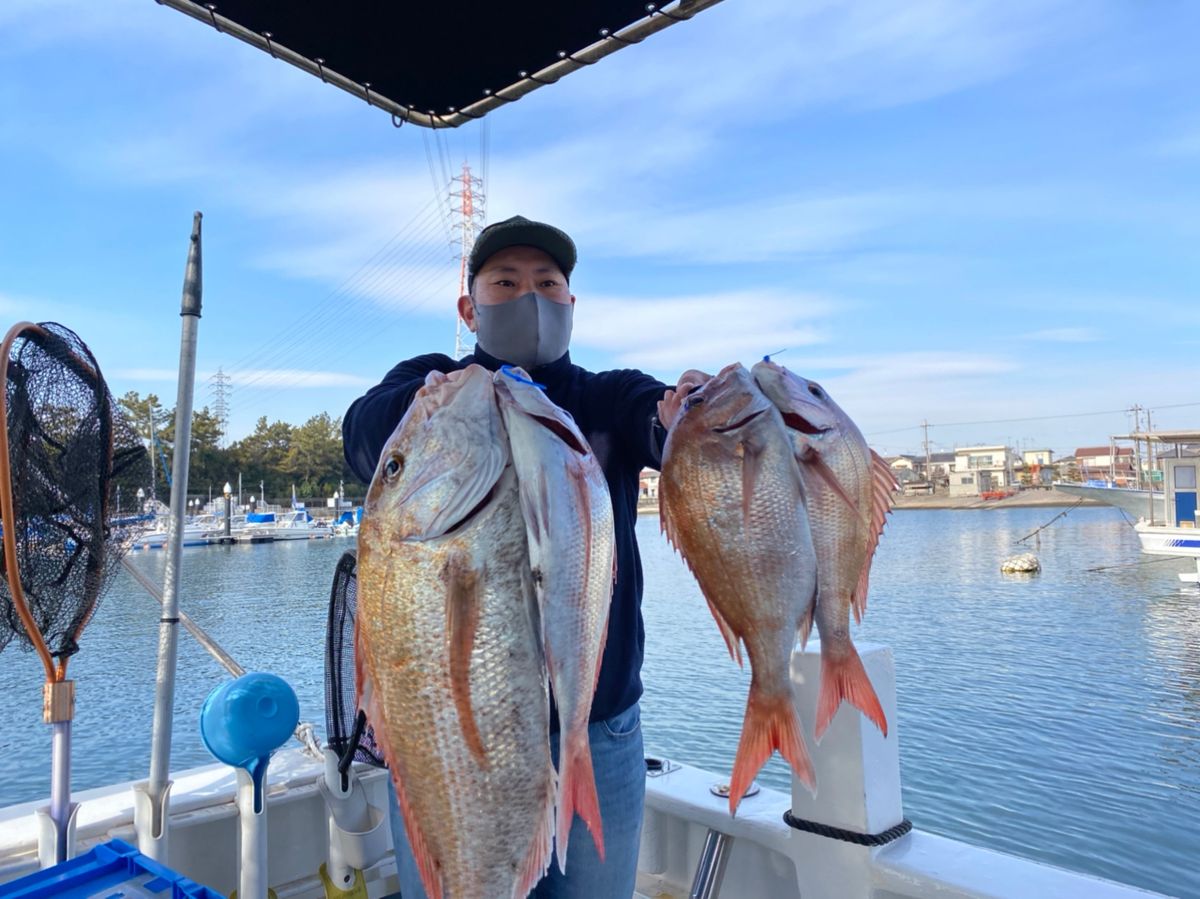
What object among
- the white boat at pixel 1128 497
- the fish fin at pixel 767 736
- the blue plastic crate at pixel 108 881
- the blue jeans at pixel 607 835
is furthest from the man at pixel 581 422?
the white boat at pixel 1128 497

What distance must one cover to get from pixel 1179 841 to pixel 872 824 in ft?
28.4

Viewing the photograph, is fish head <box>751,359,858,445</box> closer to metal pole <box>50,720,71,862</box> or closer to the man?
the man

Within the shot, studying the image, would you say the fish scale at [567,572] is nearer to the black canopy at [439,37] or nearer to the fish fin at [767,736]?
the fish fin at [767,736]

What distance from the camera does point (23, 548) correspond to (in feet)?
9.21

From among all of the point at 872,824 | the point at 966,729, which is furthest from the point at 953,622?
the point at 872,824

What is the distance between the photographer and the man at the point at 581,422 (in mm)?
1856

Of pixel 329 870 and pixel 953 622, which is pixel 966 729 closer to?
pixel 953 622

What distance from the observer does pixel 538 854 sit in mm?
1236

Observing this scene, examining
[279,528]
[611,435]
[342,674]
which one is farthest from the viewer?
Answer: [279,528]

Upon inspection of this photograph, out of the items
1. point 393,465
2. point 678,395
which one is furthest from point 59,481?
point 678,395

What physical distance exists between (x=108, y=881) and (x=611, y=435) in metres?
1.92

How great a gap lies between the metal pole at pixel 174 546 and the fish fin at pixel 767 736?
2.43 m

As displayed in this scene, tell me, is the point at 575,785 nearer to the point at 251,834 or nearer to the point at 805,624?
the point at 805,624

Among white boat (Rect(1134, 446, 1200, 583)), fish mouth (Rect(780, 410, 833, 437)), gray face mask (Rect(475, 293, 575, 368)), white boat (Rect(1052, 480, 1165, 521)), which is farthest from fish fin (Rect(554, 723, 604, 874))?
white boat (Rect(1052, 480, 1165, 521))
